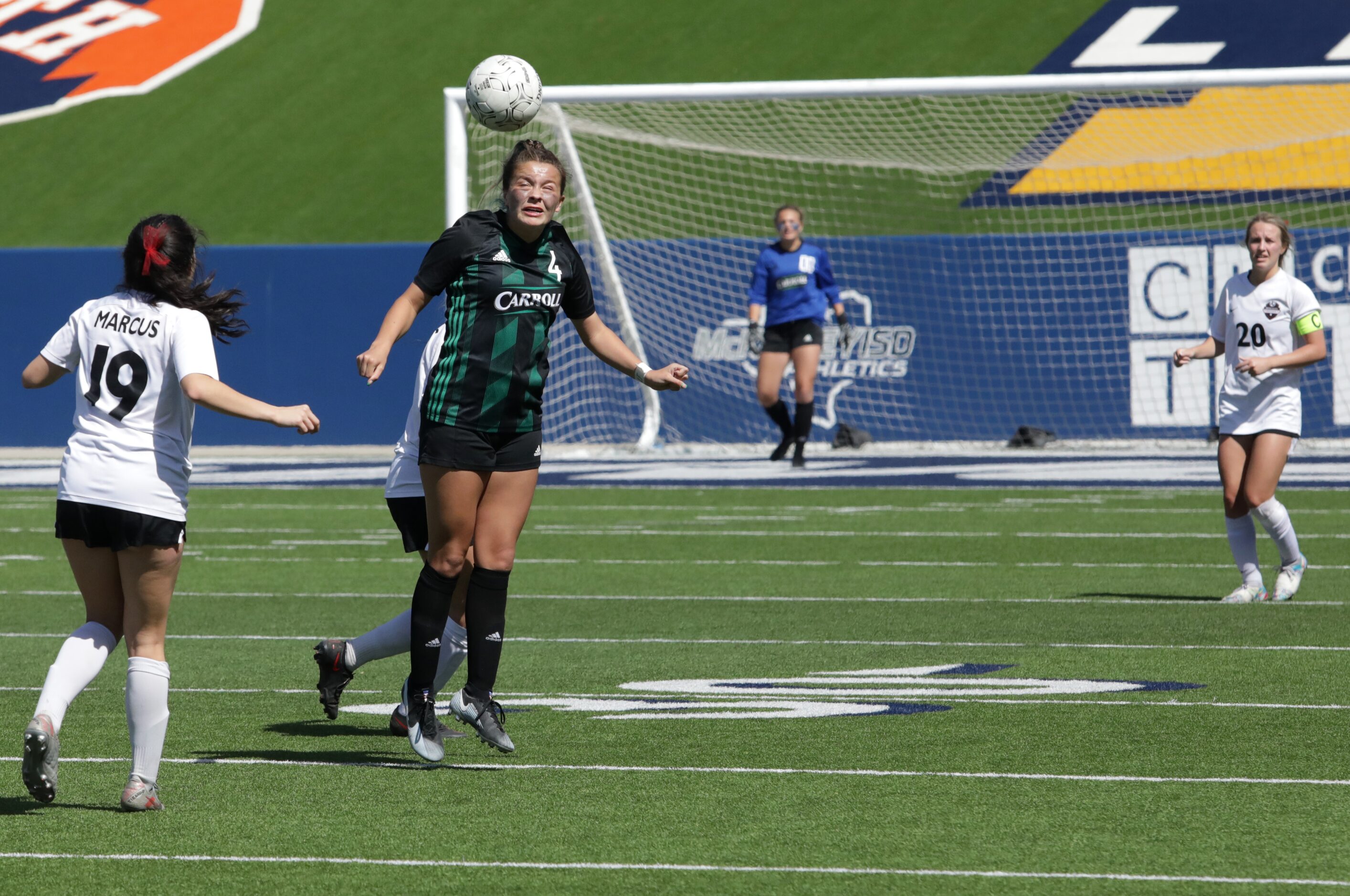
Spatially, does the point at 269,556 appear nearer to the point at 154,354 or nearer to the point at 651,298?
the point at 154,354

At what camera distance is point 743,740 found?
6.33 metres

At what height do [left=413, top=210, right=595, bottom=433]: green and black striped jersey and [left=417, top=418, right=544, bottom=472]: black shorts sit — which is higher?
[left=413, top=210, right=595, bottom=433]: green and black striped jersey

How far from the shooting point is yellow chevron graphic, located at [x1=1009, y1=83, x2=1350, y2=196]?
22.0m

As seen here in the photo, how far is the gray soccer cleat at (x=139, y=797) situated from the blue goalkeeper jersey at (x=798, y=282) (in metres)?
13.8

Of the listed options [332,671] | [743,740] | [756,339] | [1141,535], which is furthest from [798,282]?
[743,740]

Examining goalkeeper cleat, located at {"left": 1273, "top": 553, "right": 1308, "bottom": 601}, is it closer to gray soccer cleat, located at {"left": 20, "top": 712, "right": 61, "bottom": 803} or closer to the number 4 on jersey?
the number 4 on jersey

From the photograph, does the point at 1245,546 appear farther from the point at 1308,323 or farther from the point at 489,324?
the point at 489,324

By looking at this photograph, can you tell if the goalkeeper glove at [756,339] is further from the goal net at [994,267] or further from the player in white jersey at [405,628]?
the player in white jersey at [405,628]

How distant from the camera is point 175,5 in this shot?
118 ft

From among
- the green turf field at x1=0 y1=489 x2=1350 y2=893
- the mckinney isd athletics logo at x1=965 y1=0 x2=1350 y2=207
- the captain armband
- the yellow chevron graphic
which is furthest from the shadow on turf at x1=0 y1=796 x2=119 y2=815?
the yellow chevron graphic

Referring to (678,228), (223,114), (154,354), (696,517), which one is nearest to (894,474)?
(696,517)

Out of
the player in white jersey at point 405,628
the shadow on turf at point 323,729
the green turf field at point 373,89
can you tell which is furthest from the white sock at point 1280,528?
the green turf field at point 373,89

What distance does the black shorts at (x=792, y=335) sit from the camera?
1880 centimetres

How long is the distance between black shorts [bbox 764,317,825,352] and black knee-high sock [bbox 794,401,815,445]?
1.83ft
